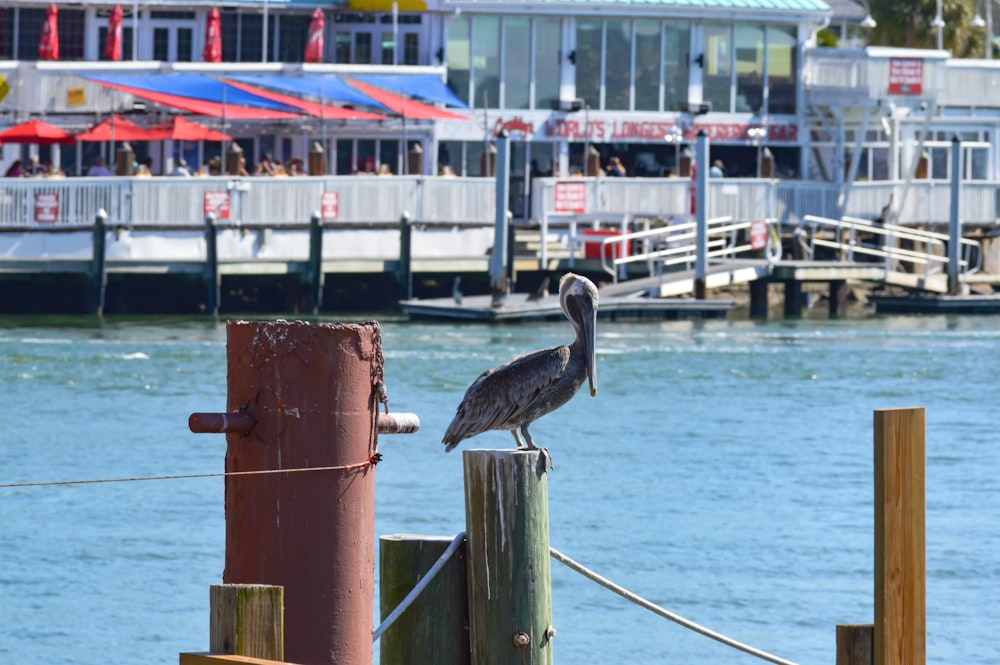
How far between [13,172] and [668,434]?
66.9 ft

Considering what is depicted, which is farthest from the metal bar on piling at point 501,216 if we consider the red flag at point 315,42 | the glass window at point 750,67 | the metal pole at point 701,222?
the glass window at point 750,67

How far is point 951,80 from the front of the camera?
5131 cm

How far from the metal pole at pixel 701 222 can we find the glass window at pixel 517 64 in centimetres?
1048

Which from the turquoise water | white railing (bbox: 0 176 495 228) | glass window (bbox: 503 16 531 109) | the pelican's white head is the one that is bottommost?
the turquoise water

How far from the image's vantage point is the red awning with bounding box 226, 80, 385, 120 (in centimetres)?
4291

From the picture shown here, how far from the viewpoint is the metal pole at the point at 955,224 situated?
142 ft

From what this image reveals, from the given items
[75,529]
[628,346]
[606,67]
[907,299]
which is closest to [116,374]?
[628,346]

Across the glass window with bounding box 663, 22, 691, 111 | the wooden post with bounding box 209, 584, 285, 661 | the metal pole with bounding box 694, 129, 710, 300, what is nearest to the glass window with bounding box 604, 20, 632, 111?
the glass window with bounding box 663, 22, 691, 111

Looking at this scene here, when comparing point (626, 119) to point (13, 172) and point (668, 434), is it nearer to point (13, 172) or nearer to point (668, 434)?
point (13, 172)

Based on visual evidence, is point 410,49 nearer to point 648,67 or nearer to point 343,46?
point 343,46

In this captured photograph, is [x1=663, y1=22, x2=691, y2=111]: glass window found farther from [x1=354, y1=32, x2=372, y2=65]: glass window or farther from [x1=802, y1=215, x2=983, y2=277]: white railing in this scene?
[x1=354, y1=32, x2=372, y2=65]: glass window

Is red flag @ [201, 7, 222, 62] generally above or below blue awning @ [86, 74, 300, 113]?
above

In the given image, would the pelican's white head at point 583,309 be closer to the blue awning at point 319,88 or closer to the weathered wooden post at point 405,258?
the weathered wooden post at point 405,258

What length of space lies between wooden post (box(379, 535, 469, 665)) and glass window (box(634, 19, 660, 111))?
4512 cm
